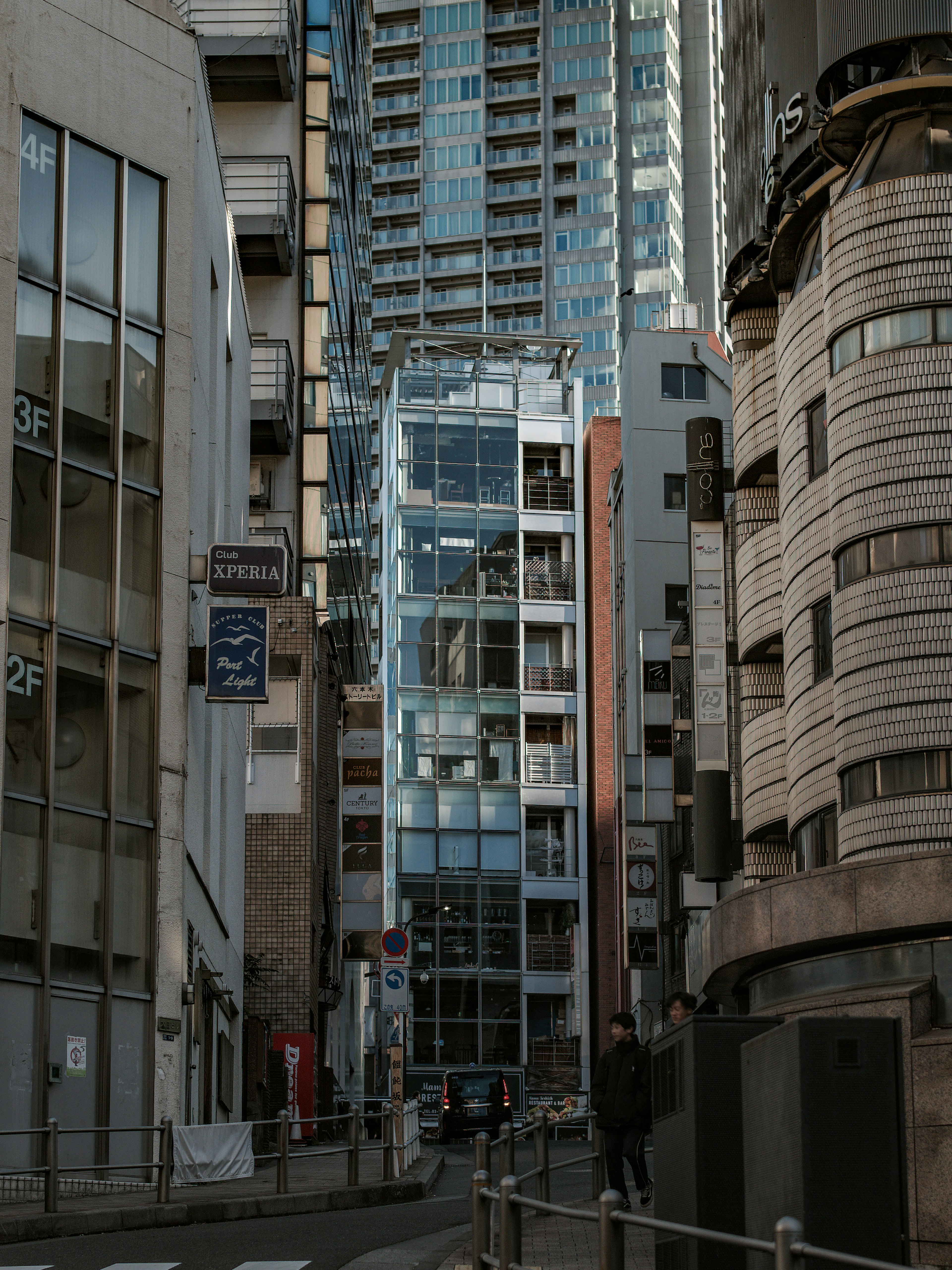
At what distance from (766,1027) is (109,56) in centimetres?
1737

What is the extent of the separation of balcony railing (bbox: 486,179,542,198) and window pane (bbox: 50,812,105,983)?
11744cm

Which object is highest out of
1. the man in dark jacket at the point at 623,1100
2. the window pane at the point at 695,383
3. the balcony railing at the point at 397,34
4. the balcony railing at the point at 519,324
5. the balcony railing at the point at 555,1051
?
the balcony railing at the point at 397,34

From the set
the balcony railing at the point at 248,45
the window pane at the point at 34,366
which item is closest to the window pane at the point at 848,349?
the window pane at the point at 34,366

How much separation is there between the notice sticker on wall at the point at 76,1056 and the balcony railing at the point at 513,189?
118717mm

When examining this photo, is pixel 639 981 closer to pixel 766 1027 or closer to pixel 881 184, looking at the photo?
pixel 881 184

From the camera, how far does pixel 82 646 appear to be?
66.9 ft

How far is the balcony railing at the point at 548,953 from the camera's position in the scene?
220ft

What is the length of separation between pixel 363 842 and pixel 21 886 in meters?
Answer: 23.9

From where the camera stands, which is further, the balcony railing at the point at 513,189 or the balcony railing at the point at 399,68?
the balcony railing at the point at 399,68

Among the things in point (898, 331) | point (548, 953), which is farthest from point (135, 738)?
point (548, 953)

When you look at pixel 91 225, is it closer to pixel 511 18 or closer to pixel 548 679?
pixel 548 679

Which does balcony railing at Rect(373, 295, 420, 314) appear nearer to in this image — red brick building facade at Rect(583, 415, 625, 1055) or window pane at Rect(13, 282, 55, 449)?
red brick building facade at Rect(583, 415, 625, 1055)

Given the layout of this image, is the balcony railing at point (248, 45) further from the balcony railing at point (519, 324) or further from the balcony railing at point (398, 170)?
the balcony railing at point (398, 170)

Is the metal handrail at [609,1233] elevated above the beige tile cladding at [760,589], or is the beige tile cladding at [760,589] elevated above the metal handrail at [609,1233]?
the beige tile cladding at [760,589]
